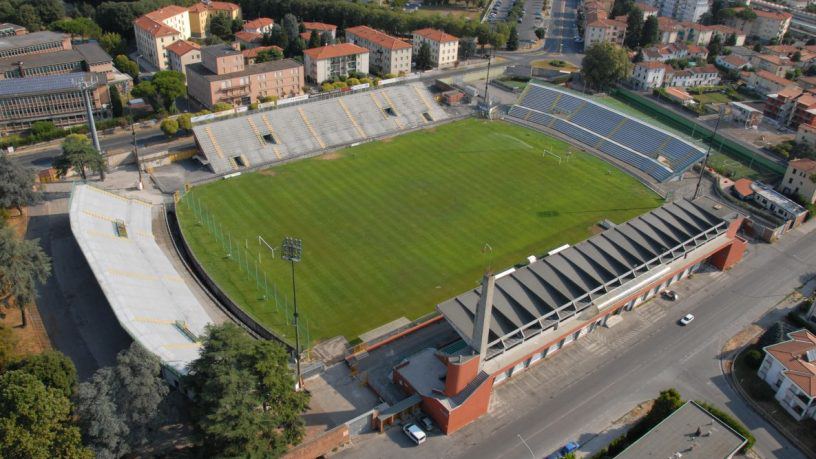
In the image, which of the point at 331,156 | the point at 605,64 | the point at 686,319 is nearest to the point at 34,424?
the point at 686,319

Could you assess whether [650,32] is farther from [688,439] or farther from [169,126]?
[688,439]

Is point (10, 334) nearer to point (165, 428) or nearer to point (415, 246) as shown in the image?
point (165, 428)

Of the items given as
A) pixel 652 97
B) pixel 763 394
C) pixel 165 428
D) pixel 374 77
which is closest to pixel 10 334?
pixel 165 428

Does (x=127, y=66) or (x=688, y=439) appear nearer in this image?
(x=688, y=439)

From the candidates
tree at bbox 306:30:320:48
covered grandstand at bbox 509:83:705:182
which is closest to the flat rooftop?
covered grandstand at bbox 509:83:705:182

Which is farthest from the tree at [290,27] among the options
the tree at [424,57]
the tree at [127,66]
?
the tree at [127,66]

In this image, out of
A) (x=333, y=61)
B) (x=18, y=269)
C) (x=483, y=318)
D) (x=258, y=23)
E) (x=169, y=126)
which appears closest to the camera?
(x=483, y=318)

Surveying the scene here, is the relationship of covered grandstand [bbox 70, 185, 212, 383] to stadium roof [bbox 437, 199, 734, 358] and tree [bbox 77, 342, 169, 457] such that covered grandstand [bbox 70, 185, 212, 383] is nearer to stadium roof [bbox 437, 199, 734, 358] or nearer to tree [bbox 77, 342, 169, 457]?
tree [bbox 77, 342, 169, 457]
